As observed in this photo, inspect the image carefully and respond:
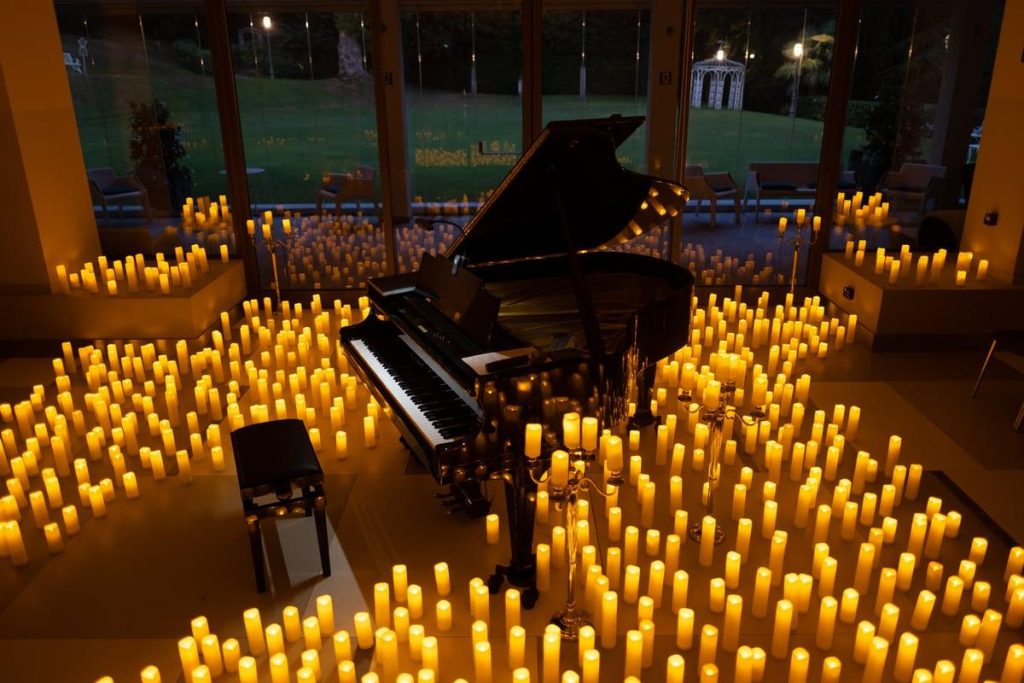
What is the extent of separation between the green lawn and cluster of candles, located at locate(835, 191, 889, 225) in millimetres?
555

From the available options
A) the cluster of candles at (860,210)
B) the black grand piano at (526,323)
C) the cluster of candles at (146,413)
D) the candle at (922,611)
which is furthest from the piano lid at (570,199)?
the cluster of candles at (860,210)

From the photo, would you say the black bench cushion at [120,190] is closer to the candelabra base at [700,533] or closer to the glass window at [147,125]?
the glass window at [147,125]

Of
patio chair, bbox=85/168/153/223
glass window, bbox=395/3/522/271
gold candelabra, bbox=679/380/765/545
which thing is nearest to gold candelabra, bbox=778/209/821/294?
glass window, bbox=395/3/522/271

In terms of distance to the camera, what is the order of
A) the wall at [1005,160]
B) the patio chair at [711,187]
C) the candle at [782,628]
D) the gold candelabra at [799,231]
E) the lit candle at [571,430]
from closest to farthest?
the lit candle at [571,430] → the candle at [782,628] → the wall at [1005,160] → the gold candelabra at [799,231] → the patio chair at [711,187]

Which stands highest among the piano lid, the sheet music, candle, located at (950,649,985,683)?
the piano lid

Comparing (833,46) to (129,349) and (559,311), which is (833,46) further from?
(129,349)

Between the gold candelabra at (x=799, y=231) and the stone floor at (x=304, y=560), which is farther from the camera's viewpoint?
the gold candelabra at (x=799, y=231)

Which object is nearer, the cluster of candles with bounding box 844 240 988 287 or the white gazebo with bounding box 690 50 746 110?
the cluster of candles with bounding box 844 240 988 287

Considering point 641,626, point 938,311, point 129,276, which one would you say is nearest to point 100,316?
point 129,276

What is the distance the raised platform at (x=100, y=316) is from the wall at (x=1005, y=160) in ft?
22.2

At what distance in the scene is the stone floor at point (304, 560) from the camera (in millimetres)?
3271

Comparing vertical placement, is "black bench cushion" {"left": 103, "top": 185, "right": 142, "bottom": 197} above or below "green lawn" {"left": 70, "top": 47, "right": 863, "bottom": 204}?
below

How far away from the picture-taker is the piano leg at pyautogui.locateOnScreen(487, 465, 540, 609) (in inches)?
131

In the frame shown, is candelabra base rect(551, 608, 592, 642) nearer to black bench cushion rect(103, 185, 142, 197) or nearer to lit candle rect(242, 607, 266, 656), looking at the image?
lit candle rect(242, 607, 266, 656)
